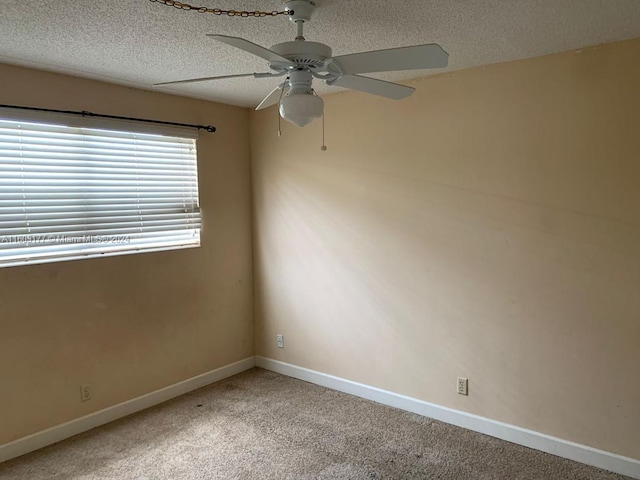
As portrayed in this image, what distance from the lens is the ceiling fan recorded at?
163 cm

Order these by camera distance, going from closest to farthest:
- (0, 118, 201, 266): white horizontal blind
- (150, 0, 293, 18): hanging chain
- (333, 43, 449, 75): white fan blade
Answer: (333, 43, 449, 75): white fan blade < (150, 0, 293, 18): hanging chain < (0, 118, 201, 266): white horizontal blind

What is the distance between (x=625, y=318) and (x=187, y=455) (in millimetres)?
2598

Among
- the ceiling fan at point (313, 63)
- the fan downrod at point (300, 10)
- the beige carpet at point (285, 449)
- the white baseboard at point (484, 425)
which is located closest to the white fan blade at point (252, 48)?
the ceiling fan at point (313, 63)

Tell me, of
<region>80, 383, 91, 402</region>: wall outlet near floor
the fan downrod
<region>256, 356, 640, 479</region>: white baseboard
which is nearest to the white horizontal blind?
<region>80, 383, 91, 402</region>: wall outlet near floor

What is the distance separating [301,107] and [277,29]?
0.65 meters

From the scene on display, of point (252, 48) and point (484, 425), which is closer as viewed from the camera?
point (252, 48)

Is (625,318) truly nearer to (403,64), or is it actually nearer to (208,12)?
(403,64)

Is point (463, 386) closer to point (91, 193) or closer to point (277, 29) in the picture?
point (277, 29)

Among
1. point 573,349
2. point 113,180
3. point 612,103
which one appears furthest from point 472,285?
point 113,180

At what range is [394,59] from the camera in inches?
66.1

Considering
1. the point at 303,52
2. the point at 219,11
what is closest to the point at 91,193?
the point at 219,11

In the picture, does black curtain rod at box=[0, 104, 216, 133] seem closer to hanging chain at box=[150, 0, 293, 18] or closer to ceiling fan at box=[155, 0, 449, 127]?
hanging chain at box=[150, 0, 293, 18]

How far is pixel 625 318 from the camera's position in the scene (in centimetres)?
246

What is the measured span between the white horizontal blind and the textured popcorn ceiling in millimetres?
479
